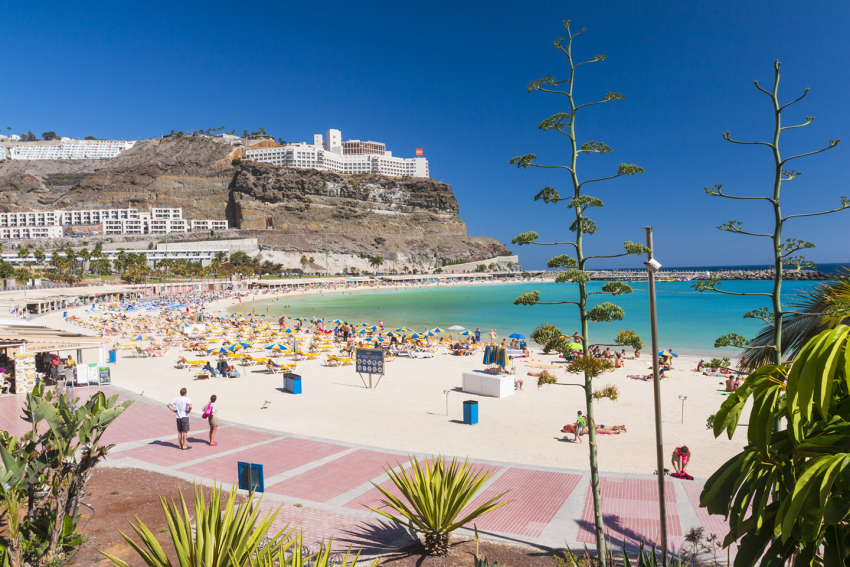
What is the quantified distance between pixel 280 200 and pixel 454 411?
128 meters

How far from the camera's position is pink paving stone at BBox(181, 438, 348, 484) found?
27.3 feet

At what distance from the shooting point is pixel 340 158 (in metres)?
171

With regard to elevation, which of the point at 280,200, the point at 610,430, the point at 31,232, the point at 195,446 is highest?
the point at 280,200

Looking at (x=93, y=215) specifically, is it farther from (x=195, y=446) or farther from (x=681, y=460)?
(x=681, y=460)

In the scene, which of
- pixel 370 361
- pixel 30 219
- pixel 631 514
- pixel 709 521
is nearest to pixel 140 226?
pixel 30 219

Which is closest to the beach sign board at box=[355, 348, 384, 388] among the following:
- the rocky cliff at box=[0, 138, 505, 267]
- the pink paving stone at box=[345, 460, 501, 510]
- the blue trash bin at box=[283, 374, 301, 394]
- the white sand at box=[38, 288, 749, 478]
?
the white sand at box=[38, 288, 749, 478]

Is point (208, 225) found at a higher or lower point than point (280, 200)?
lower

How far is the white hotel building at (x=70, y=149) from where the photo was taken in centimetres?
17888

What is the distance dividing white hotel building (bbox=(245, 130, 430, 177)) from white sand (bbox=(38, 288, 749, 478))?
139216 mm

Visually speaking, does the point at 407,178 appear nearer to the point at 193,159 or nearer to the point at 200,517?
the point at 193,159

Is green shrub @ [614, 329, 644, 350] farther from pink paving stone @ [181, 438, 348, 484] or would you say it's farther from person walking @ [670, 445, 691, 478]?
pink paving stone @ [181, 438, 348, 484]

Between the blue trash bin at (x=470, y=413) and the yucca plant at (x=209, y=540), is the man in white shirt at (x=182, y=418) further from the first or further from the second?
the blue trash bin at (x=470, y=413)

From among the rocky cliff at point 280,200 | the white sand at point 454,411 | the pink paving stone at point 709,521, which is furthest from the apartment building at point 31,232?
the pink paving stone at point 709,521

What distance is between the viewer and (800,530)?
2.15 metres
